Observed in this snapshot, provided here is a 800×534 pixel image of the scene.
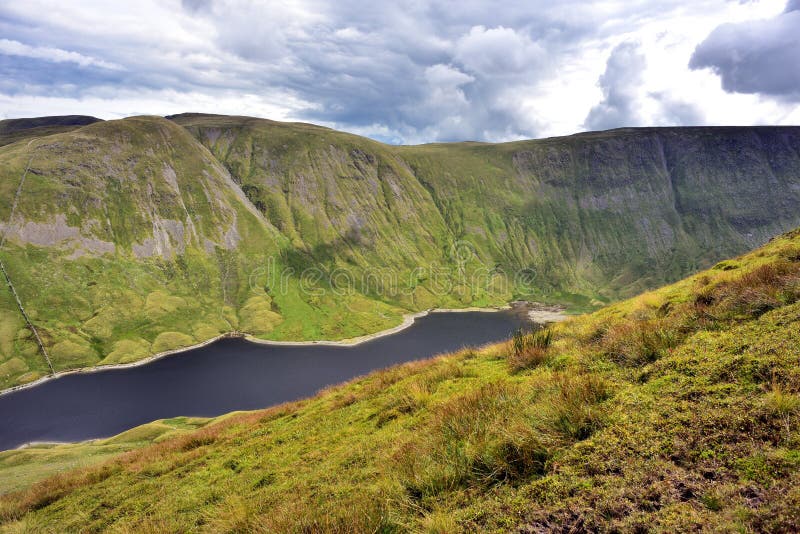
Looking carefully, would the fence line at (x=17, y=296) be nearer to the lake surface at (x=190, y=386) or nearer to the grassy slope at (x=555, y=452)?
the lake surface at (x=190, y=386)

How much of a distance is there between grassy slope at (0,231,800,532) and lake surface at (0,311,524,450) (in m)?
80.1

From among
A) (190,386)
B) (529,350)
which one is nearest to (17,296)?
(190,386)

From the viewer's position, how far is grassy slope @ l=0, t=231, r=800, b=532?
4.32m

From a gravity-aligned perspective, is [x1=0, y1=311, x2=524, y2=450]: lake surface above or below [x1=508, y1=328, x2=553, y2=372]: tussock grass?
below

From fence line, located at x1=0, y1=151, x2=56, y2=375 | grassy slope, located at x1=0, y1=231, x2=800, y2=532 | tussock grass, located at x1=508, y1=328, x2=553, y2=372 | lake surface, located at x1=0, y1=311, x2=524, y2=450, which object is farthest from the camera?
fence line, located at x1=0, y1=151, x2=56, y2=375

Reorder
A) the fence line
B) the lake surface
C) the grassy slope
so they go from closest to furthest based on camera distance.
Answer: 1. the grassy slope
2. the lake surface
3. the fence line

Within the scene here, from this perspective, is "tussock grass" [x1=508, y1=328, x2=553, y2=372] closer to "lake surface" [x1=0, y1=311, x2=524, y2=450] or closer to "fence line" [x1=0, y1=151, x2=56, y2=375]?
"lake surface" [x1=0, y1=311, x2=524, y2=450]

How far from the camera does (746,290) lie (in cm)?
924

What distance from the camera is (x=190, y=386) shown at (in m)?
136

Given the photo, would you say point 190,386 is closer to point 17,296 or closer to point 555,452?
point 17,296

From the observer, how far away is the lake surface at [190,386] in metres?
111

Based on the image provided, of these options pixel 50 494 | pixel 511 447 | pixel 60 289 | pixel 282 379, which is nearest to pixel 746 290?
pixel 511 447

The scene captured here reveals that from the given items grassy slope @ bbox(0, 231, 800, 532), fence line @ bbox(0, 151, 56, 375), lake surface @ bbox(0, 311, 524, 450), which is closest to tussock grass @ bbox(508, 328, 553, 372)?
grassy slope @ bbox(0, 231, 800, 532)

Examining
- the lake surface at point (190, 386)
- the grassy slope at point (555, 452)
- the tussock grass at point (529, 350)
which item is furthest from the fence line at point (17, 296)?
the tussock grass at point (529, 350)
